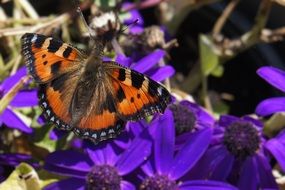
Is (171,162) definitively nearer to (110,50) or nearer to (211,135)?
(211,135)

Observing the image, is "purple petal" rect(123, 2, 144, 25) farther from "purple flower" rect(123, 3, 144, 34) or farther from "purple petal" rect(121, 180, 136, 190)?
"purple petal" rect(121, 180, 136, 190)

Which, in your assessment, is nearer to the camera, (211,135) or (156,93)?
(156,93)

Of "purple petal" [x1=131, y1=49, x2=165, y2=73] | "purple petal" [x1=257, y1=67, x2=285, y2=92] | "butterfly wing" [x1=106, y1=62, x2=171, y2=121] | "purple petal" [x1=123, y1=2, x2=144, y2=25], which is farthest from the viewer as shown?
"purple petal" [x1=123, y1=2, x2=144, y2=25]

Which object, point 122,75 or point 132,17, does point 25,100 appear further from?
point 132,17

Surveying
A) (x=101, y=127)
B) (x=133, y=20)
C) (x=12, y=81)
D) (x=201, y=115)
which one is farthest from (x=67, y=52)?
(x=133, y=20)

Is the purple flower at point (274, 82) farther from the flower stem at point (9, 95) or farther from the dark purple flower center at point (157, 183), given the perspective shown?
the flower stem at point (9, 95)

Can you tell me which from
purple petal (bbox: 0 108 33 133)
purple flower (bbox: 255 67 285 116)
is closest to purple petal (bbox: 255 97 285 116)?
purple flower (bbox: 255 67 285 116)

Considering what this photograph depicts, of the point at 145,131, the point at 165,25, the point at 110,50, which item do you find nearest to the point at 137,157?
the point at 145,131
